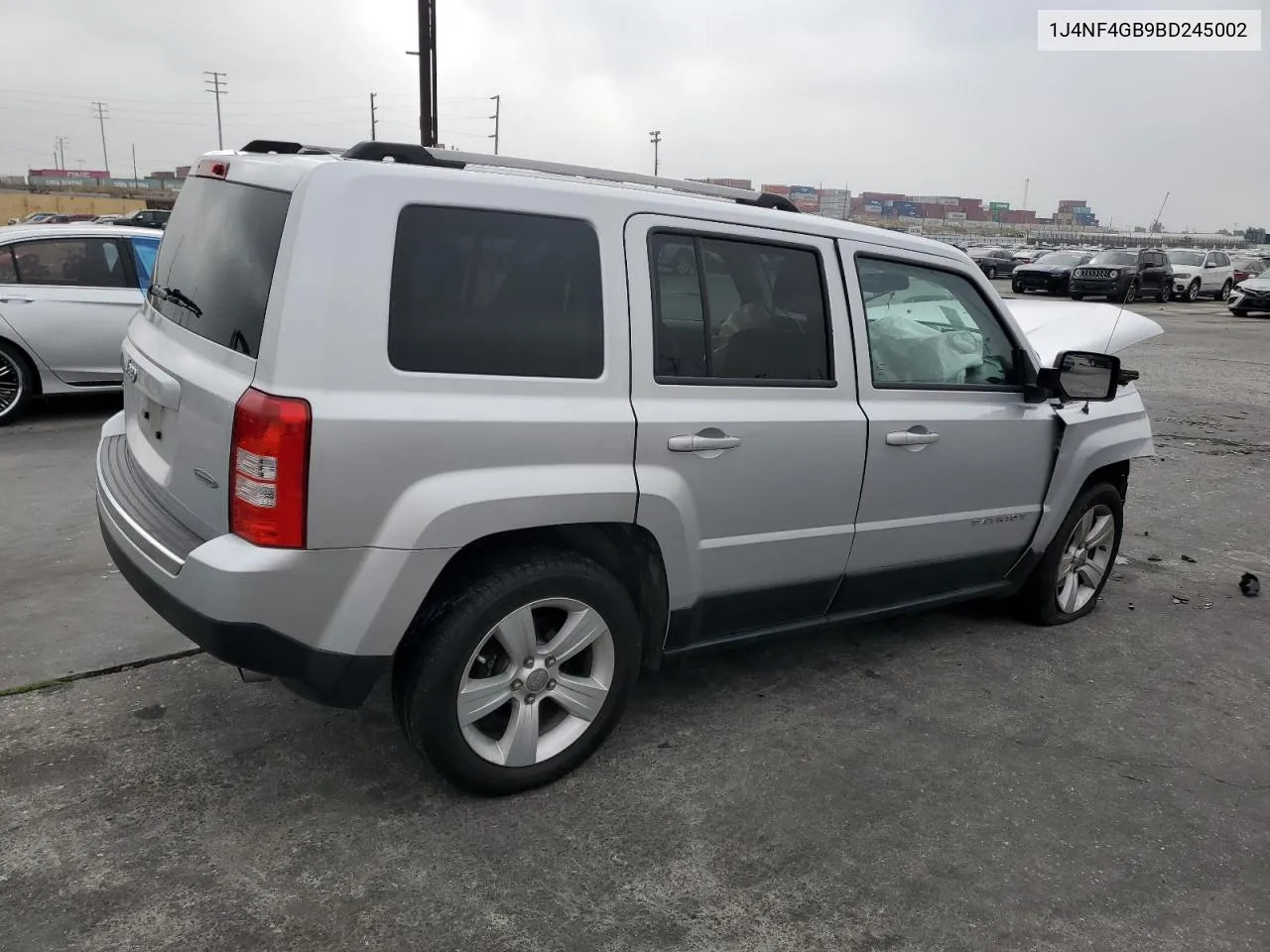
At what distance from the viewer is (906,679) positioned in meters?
4.05

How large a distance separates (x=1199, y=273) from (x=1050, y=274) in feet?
22.3

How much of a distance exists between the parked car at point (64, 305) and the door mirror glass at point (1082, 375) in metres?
6.94

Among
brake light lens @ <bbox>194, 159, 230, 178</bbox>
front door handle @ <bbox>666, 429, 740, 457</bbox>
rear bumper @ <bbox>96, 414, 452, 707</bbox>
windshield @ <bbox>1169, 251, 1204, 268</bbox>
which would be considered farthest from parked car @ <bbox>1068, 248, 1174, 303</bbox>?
rear bumper @ <bbox>96, 414, 452, 707</bbox>

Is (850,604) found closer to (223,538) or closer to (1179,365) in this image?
(223,538)

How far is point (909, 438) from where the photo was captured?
12.0 feet

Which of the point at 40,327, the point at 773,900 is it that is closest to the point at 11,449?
the point at 40,327

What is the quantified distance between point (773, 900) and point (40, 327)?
7.81 m

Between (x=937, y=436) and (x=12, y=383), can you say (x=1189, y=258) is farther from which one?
(x=12, y=383)

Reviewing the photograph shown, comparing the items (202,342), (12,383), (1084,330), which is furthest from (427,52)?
(202,342)

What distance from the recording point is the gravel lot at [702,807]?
254cm

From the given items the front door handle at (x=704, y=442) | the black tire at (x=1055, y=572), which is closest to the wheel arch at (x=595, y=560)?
the front door handle at (x=704, y=442)

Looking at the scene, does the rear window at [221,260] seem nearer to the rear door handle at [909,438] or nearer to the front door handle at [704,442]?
the front door handle at [704,442]

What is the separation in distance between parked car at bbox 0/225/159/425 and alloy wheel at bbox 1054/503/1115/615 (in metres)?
7.00

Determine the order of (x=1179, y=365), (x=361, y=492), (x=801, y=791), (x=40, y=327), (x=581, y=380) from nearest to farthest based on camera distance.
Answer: (x=361, y=492) → (x=581, y=380) → (x=801, y=791) → (x=40, y=327) → (x=1179, y=365)
